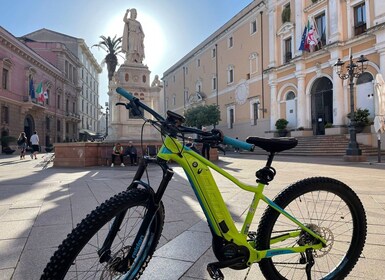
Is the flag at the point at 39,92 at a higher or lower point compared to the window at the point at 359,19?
lower

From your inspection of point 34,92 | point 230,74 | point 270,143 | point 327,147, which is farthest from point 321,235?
point 34,92

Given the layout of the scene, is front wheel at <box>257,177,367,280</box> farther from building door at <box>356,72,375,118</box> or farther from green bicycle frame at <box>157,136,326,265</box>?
building door at <box>356,72,375,118</box>

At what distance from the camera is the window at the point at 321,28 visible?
22.9m

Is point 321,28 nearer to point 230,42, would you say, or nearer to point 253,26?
point 253,26

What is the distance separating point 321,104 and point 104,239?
80.9ft

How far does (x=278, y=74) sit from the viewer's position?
26906mm

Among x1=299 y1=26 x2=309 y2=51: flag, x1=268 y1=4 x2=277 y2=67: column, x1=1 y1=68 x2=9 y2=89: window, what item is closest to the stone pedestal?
x1=299 y1=26 x2=309 y2=51: flag

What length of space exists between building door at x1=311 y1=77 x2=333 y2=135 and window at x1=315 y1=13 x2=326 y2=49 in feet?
9.34

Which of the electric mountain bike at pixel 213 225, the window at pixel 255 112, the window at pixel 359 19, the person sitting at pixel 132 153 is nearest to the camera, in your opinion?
the electric mountain bike at pixel 213 225

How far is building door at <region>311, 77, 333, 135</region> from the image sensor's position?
2283 centimetres

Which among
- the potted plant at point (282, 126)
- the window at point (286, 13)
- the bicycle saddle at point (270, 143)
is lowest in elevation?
the bicycle saddle at point (270, 143)

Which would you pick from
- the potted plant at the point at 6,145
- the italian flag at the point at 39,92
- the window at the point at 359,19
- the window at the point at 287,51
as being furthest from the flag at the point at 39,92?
the window at the point at 359,19

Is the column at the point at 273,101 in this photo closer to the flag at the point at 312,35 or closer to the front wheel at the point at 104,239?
the flag at the point at 312,35

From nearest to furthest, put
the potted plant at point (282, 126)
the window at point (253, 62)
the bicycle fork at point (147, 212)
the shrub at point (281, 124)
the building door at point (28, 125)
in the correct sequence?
the bicycle fork at point (147, 212), the potted plant at point (282, 126), the shrub at point (281, 124), the window at point (253, 62), the building door at point (28, 125)
